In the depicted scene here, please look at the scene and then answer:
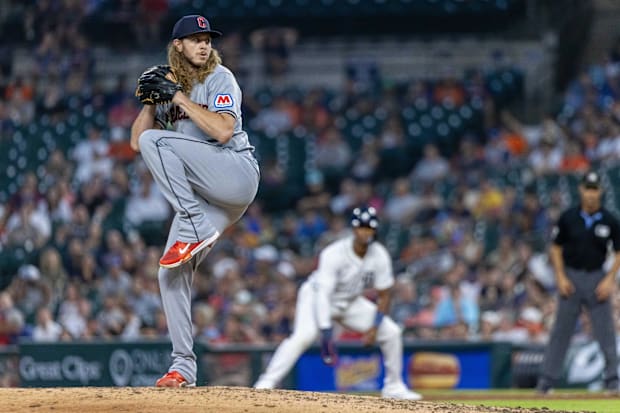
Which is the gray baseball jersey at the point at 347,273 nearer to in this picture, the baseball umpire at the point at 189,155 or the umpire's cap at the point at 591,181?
the umpire's cap at the point at 591,181

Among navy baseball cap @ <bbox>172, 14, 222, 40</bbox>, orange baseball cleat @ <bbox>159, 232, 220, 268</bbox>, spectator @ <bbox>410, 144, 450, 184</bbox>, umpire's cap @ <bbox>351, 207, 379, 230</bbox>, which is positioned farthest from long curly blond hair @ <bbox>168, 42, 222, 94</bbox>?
spectator @ <bbox>410, 144, 450, 184</bbox>

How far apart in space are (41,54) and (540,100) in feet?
26.2

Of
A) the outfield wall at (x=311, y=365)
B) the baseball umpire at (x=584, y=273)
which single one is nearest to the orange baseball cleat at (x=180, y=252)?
the baseball umpire at (x=584, y=273)

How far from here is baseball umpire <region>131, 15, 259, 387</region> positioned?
22.1ft

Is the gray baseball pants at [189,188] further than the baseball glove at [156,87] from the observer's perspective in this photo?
Yes

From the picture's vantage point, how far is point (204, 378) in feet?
43.3

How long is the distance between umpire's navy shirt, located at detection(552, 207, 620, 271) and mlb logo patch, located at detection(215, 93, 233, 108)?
4.92m

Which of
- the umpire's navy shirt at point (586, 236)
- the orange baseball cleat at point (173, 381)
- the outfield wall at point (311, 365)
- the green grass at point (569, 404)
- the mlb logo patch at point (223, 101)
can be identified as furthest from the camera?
the outfield wall at point (311, 365)

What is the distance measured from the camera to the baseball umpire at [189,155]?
22.1 ft

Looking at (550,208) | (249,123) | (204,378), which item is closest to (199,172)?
(204,378)

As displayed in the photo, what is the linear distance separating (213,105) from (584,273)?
16.7 feet

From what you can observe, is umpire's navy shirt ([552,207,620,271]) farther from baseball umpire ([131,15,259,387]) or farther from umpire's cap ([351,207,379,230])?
baseball umpire ([131,15,259,387])

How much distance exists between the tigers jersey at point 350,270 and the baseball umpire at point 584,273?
4.87 feet

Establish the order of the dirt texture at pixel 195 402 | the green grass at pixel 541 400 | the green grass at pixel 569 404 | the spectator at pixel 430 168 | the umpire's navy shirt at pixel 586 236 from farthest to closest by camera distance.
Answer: the spectator at pixel 430 168, the umpire's navy shirt at pixel 586 236, the green grass at pixel 541 400, the green grass at pixel 569 404, the dirt texture at pixel 195 402
